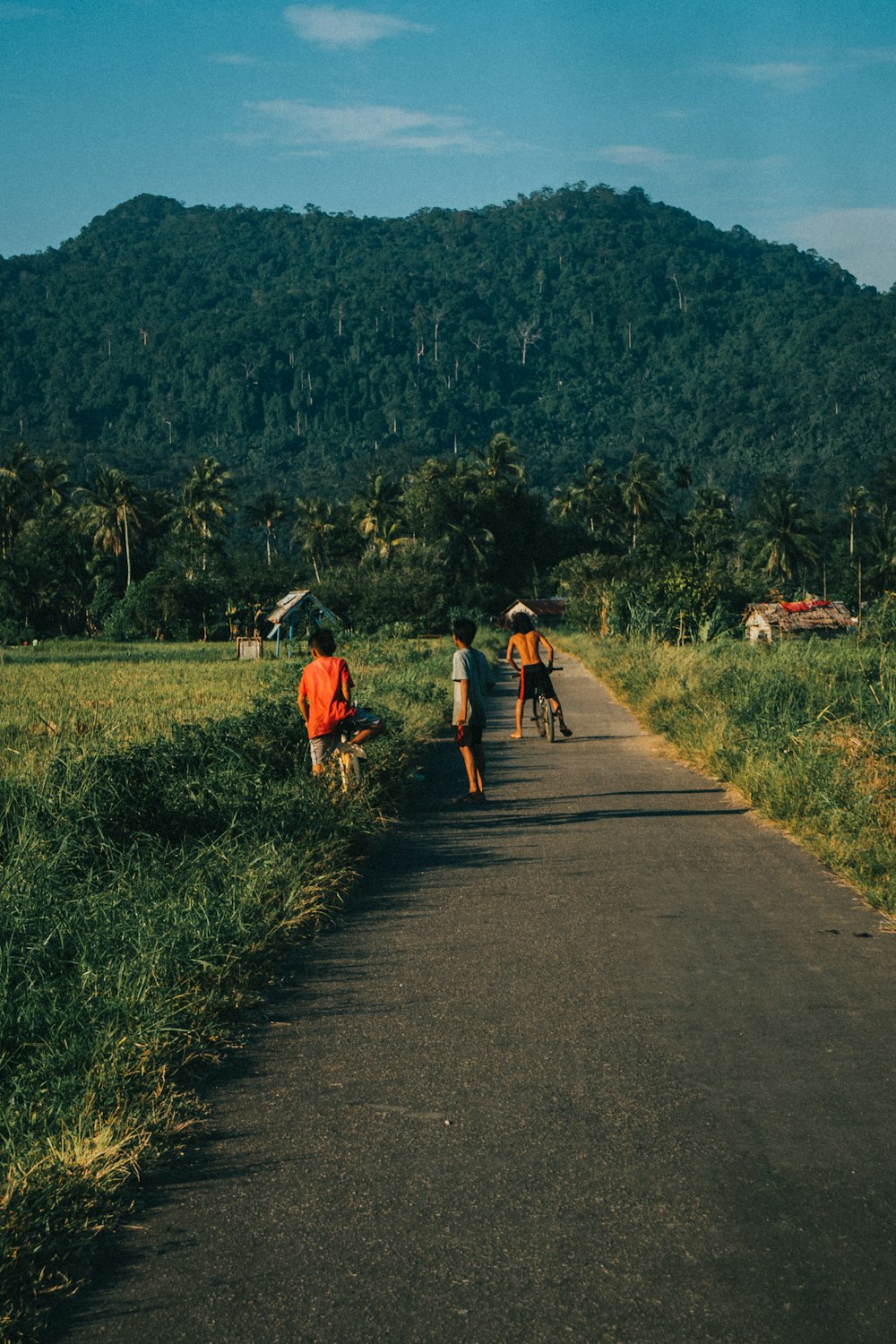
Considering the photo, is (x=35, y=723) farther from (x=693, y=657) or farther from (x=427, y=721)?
(x=693, y=657)

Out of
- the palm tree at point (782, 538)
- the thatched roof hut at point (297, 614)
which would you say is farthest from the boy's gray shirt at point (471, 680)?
the palm tree at point (782, 538)

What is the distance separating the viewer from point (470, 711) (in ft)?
35.5

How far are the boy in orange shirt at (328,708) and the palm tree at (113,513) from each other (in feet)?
224

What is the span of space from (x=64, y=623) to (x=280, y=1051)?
71074 mm

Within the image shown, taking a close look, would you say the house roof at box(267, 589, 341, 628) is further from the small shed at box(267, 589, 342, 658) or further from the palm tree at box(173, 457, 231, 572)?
the palm tree at box(173, 457, 231, 572)

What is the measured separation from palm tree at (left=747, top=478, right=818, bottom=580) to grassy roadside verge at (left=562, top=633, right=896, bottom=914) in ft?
226

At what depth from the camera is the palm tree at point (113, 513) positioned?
7538 cm

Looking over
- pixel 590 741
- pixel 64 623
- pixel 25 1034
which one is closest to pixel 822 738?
pixel 590 741

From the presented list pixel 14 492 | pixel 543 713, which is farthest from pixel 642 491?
pixel 543 713

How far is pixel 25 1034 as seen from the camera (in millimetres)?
4648

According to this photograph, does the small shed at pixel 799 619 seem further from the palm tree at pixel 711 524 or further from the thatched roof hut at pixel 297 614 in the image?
the palm tree at pixel 711 524

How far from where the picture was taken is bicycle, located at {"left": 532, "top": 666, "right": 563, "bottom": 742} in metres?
A: 16.2

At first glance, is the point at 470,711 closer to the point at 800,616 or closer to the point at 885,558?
the point at 800,616

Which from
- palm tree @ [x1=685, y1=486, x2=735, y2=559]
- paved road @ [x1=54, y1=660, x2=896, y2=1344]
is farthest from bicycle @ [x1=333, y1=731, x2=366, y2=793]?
palm tree @ [x1=685, y1=486, x2=735, y2=559]
